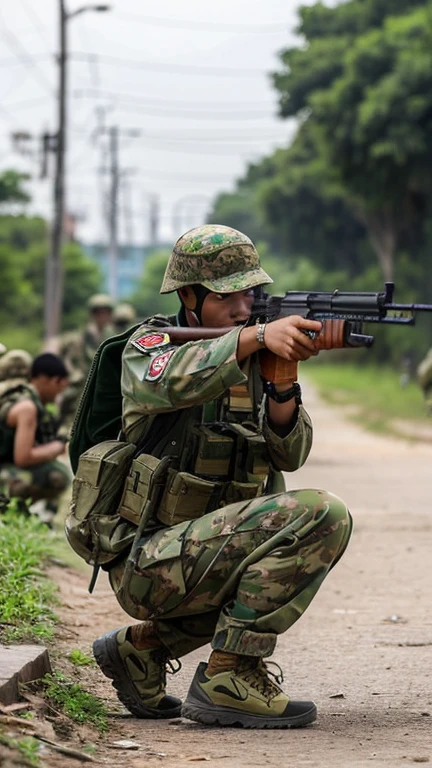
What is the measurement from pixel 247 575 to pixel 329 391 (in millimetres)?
35225

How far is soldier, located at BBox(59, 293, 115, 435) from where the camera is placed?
15125 millimetres

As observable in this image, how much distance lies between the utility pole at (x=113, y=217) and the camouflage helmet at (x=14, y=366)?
140ft

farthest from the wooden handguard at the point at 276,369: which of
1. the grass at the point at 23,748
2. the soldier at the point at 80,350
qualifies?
the soldier at the point at 80,350

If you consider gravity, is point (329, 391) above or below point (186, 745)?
below

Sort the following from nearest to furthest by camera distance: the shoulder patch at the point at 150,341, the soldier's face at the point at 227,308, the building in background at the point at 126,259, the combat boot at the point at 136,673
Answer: the shoulder patch at the point at 150,341
the soldier's face at the point at 227,308
the combat boot at the point at 136,673
the building in background at the point at 126,259

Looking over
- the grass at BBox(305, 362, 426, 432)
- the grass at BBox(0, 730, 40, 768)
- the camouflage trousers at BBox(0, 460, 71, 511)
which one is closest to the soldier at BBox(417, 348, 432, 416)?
the grass at BBox(305, 362, 426, 432)

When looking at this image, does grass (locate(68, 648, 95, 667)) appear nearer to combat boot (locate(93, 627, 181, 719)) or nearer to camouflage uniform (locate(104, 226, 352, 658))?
combat boot (locate(93, 627, 181, 719))

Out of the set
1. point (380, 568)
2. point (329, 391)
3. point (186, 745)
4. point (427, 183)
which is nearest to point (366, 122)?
point (427, 183)

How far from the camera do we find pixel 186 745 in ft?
15.0

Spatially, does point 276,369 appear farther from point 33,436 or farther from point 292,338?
point 33,436

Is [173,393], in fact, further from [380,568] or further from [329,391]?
[329,391]

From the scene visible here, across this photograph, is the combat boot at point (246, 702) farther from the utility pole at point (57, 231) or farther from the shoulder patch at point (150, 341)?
the utility pole at point (57, 231)

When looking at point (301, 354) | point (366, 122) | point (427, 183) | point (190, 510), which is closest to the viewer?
point (301, 354)

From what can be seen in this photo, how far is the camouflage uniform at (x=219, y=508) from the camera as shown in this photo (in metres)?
4.71
